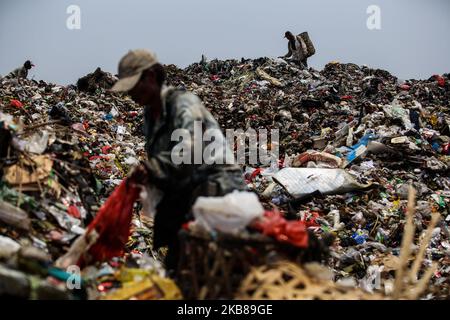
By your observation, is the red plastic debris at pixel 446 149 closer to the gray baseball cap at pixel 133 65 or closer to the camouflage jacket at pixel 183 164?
the camouflage jacket at pixel 183 164

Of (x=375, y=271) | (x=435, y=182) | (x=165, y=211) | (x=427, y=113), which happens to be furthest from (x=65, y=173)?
(x=427, y=113)

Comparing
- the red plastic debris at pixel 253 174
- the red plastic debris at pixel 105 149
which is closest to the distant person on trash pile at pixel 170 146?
the red plastic debris at pixel 253 174

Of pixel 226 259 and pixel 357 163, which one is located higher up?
pixel 357 163

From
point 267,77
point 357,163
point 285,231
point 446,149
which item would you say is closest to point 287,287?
point 285,231

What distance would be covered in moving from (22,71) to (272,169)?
9464 mm

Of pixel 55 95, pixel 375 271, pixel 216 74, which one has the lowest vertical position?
pixel 375 271

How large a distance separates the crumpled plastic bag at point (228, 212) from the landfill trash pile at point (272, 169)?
77mm

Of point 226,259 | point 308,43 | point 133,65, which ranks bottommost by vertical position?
point 226,259

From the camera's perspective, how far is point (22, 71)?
14.0 metres

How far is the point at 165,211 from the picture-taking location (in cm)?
273

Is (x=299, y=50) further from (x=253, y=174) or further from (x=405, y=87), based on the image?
(x=253, y=174)

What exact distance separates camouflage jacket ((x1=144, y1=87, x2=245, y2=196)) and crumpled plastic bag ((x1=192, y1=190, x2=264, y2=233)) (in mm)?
337

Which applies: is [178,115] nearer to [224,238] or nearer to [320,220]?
[224,238]

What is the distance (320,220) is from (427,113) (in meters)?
5.57
